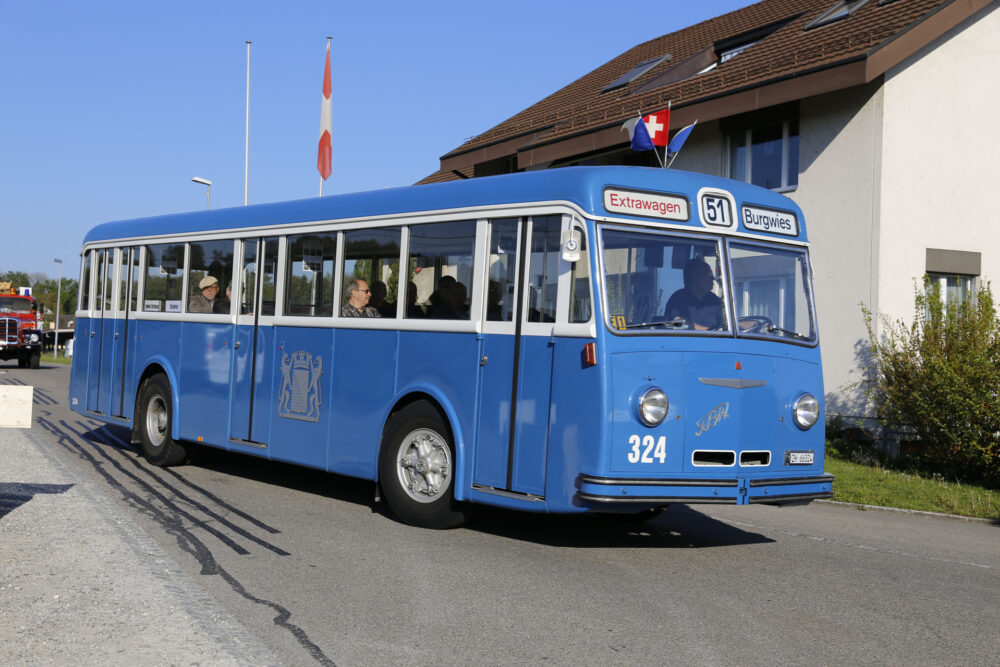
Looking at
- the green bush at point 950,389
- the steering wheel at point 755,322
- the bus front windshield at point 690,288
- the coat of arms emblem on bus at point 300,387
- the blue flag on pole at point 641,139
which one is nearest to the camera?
the bus front windshield at point 690,288

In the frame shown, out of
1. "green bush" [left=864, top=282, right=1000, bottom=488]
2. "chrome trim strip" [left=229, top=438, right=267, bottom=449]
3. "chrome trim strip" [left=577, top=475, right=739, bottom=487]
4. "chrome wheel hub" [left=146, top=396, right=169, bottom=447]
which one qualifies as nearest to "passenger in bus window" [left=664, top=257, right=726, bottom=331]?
"chrome trim strip" [left=577, top=475, right=739, bottom=487]

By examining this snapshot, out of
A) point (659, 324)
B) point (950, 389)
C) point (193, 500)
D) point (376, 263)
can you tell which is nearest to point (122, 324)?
point (193, 500)

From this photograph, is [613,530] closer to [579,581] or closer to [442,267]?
[579,581]

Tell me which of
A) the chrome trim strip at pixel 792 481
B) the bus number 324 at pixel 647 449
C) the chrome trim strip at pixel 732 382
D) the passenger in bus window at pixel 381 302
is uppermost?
the passenger in bus window at pixel 381 302

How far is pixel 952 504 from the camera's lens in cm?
1199

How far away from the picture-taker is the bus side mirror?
7.71 m

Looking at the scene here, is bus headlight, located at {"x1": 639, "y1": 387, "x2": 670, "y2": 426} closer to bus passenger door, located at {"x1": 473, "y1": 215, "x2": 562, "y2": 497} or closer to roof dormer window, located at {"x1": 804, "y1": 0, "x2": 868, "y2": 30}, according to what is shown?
bus passenger door, located at {"x1": 473, "y1": 215, "x2": 562, "y2": 497}

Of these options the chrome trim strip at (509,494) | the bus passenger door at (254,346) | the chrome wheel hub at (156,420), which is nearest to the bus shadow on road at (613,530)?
the chrome trim strip at (509,494)

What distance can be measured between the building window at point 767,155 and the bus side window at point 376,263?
11226 millimetres

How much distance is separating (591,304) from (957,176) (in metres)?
13.2

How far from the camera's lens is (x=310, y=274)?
10.6 metres

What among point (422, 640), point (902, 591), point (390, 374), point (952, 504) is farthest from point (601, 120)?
point (422, 640)

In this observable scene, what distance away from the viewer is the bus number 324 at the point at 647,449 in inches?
298

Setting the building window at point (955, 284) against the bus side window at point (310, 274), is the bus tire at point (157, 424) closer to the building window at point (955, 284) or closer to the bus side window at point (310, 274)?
the bus side window at point (310, 274)
